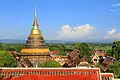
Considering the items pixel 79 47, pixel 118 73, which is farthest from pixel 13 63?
pixel 79 47

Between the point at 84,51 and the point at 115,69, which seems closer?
the point at 115,69

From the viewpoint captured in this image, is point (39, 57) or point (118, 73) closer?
point (118, 73)

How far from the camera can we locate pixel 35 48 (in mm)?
75812

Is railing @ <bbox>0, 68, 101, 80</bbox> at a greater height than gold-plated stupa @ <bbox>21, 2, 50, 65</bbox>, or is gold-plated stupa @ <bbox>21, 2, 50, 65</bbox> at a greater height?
gold-plated stupa @ <bbox>21, 2, 50, 65</bbox>

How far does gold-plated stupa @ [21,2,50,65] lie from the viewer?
7431 cm

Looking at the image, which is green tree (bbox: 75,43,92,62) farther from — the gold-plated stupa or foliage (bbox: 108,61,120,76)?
foliage (bbox: 108,61,120,76)

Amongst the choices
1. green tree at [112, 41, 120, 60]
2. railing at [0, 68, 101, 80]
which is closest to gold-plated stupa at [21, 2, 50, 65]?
green tree at [112, 41, 120, 60]

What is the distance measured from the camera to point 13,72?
49750 mm

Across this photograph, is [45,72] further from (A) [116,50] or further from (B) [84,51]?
(B) [84,51]

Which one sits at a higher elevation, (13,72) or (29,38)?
(29,38)

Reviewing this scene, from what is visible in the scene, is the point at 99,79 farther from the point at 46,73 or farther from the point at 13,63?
Result: the point at 13,63

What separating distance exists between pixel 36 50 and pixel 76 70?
27399 mm

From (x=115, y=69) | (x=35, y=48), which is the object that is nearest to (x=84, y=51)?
(x=35, y=48)

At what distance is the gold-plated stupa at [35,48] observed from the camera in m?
74.3
